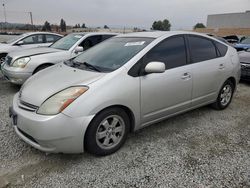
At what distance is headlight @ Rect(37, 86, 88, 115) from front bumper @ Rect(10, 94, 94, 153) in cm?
6

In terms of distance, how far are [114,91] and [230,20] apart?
60943mm

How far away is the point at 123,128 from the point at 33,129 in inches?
42.0

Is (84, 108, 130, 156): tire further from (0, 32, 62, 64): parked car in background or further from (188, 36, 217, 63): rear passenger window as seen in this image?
(0, 32, 62, 64): parked car in background

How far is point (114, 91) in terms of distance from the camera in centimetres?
262

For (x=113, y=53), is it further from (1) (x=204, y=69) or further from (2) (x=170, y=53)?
(1) (x=204, y=69)

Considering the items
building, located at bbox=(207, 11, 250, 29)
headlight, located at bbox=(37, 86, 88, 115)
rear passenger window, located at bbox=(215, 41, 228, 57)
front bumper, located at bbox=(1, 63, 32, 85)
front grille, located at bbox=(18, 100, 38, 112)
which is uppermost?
building, located at bbox=(207, 11, 250, 29)

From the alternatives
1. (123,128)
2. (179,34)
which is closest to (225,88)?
(179,34)

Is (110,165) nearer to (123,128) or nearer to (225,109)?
(123,128)

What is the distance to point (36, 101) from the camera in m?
2.53

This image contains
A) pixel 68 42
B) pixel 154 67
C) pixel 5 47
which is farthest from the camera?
pixel 5 47

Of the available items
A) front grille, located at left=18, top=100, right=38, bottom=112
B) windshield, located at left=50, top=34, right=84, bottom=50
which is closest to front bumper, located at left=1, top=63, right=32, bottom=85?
windshield, located at left=50, top=34, right=84, bottom=50

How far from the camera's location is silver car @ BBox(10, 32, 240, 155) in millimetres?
2422

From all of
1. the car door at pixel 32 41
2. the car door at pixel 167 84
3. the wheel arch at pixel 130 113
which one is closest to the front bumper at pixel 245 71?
the car door at pixel 167 84

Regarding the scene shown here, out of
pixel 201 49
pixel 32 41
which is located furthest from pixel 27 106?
pixel 32 41
